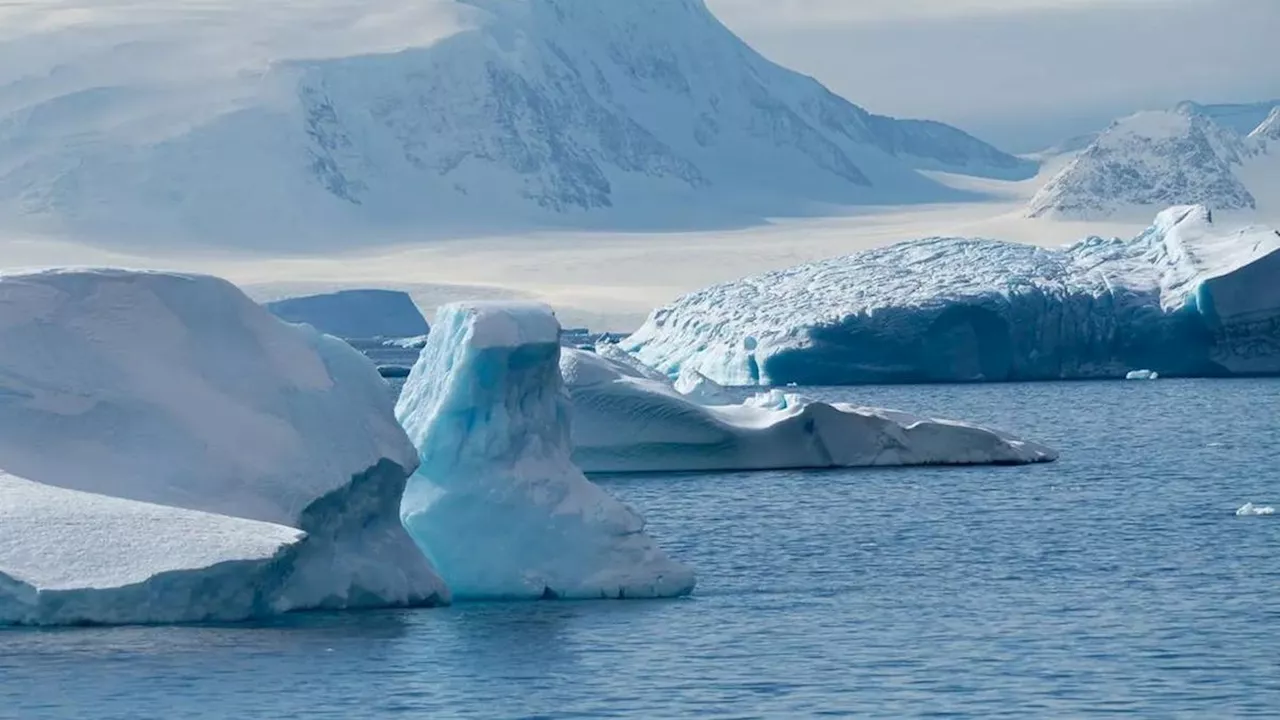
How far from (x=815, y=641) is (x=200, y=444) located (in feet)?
16.1

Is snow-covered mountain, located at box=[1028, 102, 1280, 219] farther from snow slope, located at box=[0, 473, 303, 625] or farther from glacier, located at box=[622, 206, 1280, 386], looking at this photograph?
snow slope, located at box=[0, 473, 303, 625]

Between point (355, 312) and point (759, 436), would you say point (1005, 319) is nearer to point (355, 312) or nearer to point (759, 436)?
point (759, 436)

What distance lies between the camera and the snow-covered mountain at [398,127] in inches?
5428

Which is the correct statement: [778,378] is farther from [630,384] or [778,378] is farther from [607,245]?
[607,245]

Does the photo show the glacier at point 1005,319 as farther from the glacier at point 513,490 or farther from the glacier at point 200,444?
the glacier at point 200,444

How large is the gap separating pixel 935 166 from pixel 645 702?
17726cm

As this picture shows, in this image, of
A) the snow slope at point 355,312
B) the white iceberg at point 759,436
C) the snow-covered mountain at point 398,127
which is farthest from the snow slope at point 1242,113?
the white iceberg at point 759,436

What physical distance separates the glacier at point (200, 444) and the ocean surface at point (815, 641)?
336mm

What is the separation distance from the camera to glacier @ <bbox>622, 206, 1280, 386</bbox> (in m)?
57.4

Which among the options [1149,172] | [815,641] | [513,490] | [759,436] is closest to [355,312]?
[1149,172]

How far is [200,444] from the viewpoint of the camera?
63.5 feet

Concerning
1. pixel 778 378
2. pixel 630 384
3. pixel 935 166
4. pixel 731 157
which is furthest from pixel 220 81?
pixel 630 384

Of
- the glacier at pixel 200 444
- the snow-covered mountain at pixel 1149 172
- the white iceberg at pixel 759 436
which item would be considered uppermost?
the snow-covered mountain at pixel 1149 172

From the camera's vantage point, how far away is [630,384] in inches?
1335
